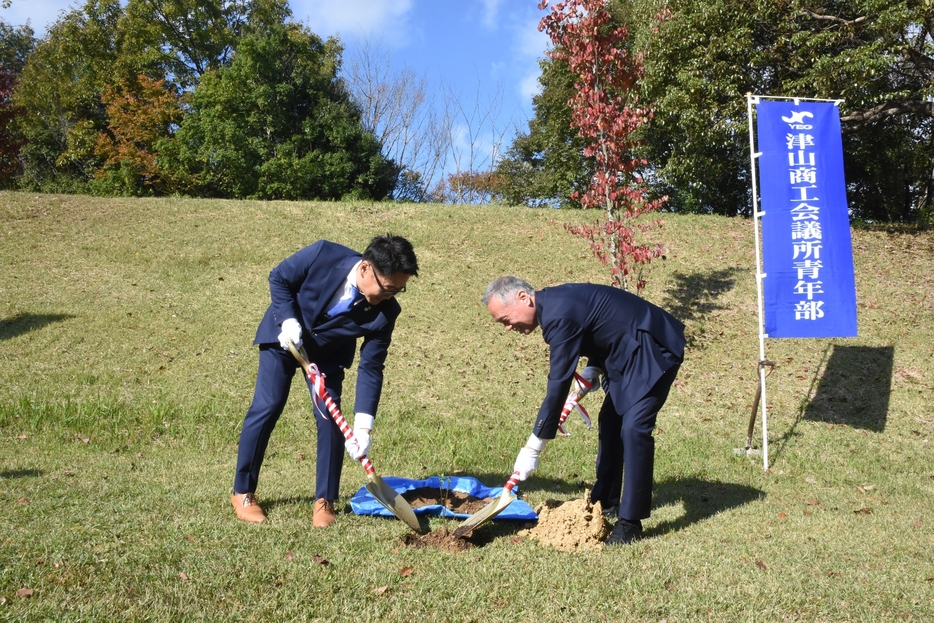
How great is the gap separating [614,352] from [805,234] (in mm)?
3877

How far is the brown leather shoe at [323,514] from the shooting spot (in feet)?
14.5

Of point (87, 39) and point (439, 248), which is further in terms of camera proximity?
Answer: point (87, 39)

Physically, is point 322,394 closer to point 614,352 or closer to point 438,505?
point 438,505

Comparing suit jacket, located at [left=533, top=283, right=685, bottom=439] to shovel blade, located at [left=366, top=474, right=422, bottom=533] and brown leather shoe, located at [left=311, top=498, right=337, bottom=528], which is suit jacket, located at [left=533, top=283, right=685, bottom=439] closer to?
shovel blade, located at [left=366, top=474, right=422, bottom=533]

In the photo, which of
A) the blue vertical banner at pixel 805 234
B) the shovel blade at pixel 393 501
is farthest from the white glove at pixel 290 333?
the blue vertical banner at pixel 805 234

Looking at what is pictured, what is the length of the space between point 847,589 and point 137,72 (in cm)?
3148

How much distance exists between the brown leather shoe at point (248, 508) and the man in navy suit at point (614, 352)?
5.53ft

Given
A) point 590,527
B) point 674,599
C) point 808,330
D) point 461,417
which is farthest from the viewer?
point 461,417

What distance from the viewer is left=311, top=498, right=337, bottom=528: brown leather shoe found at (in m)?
4.42

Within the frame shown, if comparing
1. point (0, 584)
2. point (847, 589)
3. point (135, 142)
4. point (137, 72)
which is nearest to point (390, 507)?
point (0, 584)

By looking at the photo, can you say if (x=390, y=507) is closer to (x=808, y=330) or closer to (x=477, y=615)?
(x=477, y=615)

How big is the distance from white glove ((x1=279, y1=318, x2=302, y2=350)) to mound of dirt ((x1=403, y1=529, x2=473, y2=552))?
1.38 meters

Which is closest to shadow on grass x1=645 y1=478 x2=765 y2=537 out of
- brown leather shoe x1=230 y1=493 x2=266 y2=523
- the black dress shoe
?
the black dress shoe

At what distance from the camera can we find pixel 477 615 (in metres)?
3.24
